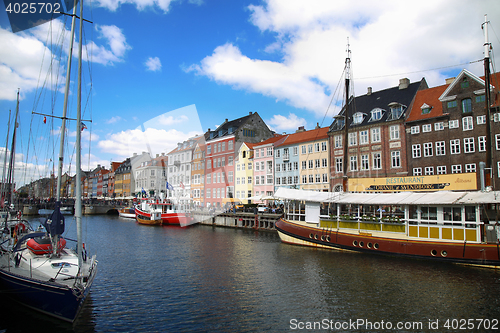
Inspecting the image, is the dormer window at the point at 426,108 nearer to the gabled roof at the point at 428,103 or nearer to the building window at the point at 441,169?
the gabled roof at the point at 428,103

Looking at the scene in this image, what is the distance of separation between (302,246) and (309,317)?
680 inches

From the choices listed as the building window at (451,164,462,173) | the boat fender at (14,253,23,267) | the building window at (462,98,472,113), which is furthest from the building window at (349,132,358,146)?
the boat fender at (14,253,23,267)

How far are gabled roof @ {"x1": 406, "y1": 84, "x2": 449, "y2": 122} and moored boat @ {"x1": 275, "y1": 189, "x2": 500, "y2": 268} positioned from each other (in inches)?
645

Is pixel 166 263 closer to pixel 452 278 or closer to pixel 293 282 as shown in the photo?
pixel 293 282

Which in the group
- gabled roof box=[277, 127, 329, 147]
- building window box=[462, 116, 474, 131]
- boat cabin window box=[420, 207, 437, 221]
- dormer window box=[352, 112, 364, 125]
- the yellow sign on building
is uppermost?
dormer window box=[352, 112, 364, 125]

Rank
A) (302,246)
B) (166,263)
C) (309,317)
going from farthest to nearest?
(302,246) < (166,263) < (309,317)

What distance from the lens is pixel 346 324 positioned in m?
12.8

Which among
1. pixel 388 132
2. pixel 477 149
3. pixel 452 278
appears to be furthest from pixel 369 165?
pixel 452 278

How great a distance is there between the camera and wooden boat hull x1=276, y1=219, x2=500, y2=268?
2131cm

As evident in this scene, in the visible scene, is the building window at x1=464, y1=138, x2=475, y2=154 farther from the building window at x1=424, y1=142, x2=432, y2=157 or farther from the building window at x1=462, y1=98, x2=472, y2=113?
the building window at x1=424, y1=142, x2=432, y2=157

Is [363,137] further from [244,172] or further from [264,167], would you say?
[244,172]

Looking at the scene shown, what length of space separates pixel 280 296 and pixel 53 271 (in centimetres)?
1033

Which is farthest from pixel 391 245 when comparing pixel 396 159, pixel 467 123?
pixel 467 123

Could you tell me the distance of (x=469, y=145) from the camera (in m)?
35.7
